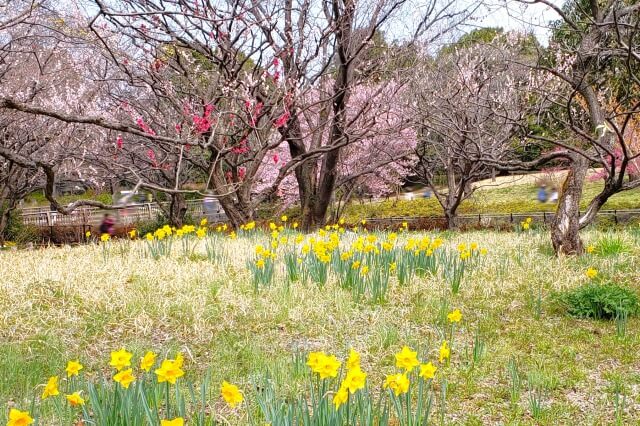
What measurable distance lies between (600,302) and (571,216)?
222 centimetres

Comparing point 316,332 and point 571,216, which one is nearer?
point 316,332

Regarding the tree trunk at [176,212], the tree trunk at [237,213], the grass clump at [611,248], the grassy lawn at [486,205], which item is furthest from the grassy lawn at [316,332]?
the grassy lawn at [486,205]

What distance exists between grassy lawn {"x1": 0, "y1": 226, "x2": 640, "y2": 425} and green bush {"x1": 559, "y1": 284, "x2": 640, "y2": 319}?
0.28ft

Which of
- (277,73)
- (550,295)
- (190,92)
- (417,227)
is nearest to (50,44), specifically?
(190,92)

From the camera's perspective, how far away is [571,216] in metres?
5.79

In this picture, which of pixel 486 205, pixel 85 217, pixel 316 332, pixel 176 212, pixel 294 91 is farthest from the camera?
pixel 486 205

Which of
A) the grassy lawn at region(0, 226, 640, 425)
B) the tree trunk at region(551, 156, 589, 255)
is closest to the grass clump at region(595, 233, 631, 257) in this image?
the tree trunk at region(551, 156, 589, 255)

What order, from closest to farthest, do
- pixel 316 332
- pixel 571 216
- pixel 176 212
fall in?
pixel 316 332
pixel 571 216
pixel 176 212

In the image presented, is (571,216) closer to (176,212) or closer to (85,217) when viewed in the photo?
(176,212)

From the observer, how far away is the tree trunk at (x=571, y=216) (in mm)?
5766

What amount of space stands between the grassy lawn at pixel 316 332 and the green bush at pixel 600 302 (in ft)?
0.28

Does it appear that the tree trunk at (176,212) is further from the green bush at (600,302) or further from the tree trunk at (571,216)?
the green bush at (600,302)

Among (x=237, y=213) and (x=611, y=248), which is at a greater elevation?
(x=237, y=213)

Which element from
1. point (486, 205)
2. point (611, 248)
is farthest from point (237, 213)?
point (486, 205)
